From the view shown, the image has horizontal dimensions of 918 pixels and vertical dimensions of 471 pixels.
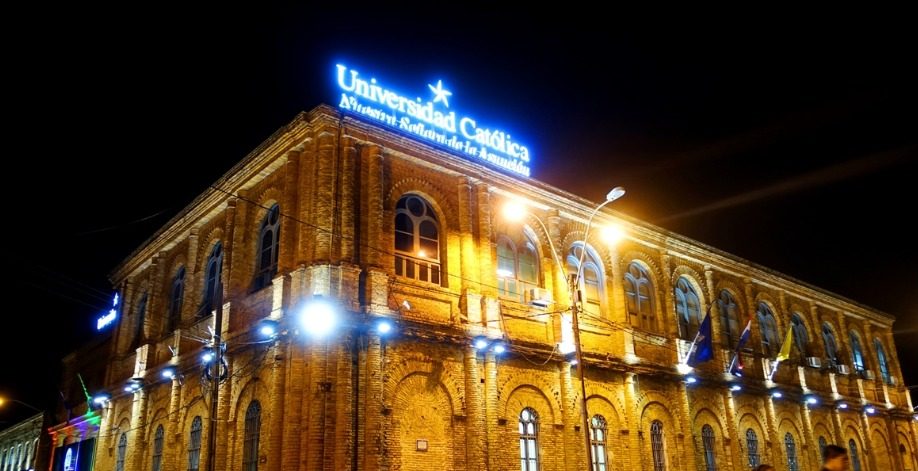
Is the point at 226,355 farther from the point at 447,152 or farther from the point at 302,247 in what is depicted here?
the point at 447,152

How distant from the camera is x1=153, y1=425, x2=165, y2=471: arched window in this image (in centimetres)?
2242

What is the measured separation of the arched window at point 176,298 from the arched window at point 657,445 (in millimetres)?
17063

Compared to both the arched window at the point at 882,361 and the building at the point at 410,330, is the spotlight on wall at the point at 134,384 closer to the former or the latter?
the building at the point at 410,330

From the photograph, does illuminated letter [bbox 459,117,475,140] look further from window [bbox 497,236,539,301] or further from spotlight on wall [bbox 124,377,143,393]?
spotlight on wall [bbox 124,377,143,393]

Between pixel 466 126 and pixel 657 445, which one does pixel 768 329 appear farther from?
pixel 466 126

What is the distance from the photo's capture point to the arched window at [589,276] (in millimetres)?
23828

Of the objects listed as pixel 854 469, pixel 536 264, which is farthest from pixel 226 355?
pixel 854 469

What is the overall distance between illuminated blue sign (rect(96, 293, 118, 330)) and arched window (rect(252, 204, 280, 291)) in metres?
12.1

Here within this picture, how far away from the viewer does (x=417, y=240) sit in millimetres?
19859

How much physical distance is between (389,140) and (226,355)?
24.9 ft

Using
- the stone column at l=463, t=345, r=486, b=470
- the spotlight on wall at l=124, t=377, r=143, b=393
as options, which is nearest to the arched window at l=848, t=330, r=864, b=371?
the stone column at l=463, t=345, r=486, b=470

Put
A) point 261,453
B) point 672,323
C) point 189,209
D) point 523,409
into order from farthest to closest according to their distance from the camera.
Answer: point 672,323, point 189,209, point 523,409, point 261,453

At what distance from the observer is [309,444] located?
15.6 m

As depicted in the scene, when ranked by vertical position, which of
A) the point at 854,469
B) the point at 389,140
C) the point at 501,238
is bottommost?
the point at 854,469
